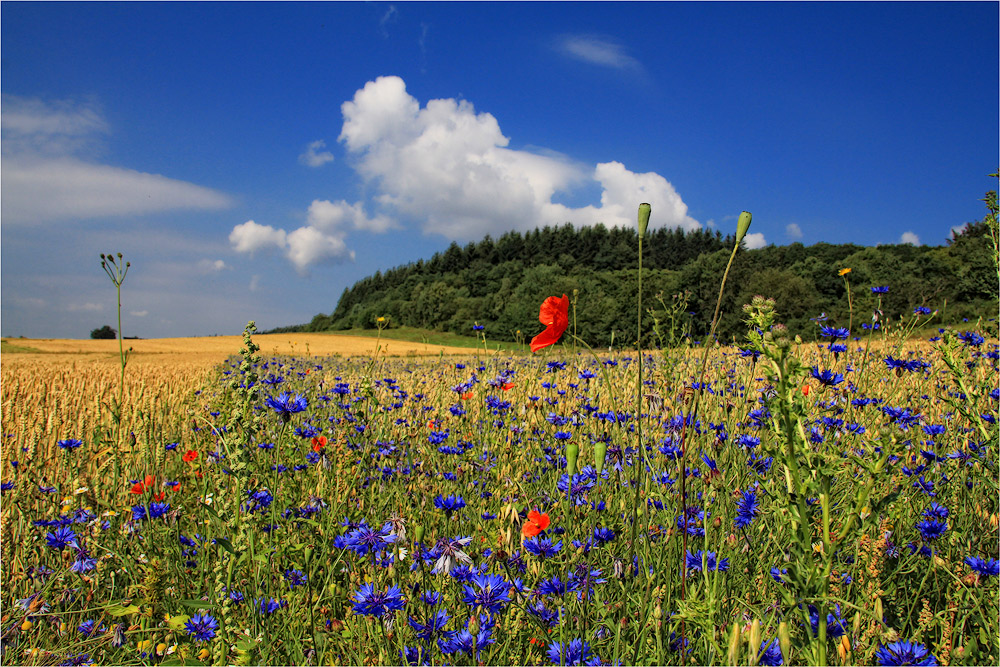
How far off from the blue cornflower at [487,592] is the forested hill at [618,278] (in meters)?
4.05

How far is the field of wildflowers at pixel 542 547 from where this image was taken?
115 centimetres

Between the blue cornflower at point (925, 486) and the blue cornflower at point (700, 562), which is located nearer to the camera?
the blue cornflower at point (700, 562)

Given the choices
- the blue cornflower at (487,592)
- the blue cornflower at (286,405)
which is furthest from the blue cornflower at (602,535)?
the blue cornflower at (286,405)

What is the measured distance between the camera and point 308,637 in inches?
66.2

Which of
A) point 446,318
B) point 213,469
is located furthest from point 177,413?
point 446,318

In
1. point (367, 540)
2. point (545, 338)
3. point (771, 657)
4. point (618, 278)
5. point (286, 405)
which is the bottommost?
point (771, 657)

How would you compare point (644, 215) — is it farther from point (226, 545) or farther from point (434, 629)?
point (226, 545)

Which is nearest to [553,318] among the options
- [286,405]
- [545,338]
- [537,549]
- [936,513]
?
[545,338]

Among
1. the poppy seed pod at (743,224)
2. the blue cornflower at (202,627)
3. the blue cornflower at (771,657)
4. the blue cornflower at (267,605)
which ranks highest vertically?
the poppy seed pod at (743,224)

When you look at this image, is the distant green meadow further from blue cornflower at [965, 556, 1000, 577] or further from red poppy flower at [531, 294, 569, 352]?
red poppy flower at [531, 294, 569, 352]

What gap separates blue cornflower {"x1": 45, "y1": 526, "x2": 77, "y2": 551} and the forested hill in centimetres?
497

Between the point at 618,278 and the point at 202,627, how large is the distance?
3610 centimetres

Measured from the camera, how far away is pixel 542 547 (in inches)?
60.8

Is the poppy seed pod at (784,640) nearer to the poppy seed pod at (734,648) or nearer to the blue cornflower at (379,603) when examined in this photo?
the poppy seed pod at (734,648)
